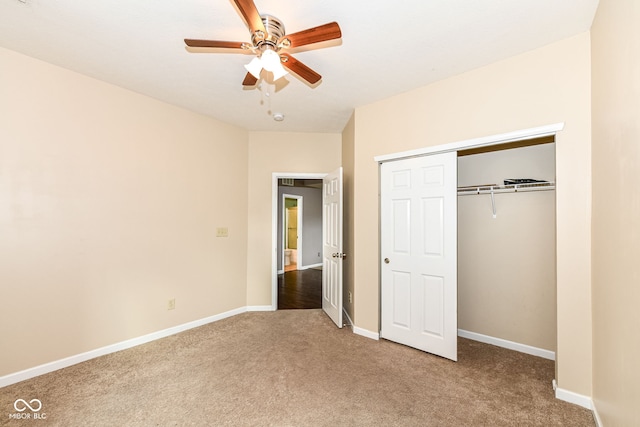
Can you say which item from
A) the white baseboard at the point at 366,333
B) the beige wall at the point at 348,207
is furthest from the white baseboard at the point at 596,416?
the beige wall at the point at 348,207

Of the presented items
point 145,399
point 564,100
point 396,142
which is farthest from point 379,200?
point 145,399

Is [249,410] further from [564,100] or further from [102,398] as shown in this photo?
[564,100]

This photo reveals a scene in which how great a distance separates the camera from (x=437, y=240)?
280 centimetres

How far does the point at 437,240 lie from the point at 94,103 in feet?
11.8

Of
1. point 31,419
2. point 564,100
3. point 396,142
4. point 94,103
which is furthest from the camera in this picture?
point 396,142

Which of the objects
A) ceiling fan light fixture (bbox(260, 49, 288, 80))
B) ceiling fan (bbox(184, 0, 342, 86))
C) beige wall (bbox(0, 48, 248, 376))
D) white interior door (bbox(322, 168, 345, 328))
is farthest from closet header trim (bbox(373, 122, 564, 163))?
beige wall (bbox(0, 48, 248, 376))

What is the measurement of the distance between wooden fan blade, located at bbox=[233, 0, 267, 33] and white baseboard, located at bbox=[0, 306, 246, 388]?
3.18m

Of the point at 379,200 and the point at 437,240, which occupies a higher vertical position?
the point at 379,200

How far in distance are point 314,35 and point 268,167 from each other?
274cm

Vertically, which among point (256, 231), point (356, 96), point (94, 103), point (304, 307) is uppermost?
point (356, 96)

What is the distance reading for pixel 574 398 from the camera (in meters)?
2.04

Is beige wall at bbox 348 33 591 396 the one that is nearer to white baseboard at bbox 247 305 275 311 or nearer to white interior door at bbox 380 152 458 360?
white interior door at bbox 380 152 458 360

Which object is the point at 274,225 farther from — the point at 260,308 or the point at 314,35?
the point at 314,35

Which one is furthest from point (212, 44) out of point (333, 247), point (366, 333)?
point (366, 333)
